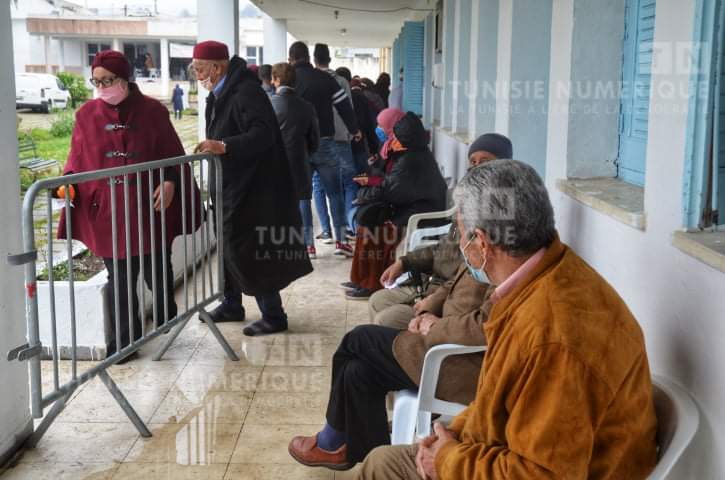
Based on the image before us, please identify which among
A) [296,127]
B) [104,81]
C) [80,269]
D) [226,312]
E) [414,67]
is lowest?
[226,312]

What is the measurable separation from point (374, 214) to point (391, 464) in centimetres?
280

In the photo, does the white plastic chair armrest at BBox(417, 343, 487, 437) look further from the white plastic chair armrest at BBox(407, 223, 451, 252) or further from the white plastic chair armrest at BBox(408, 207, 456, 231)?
the white plastic chair armrest at BBox(408, 207, 456, 231)

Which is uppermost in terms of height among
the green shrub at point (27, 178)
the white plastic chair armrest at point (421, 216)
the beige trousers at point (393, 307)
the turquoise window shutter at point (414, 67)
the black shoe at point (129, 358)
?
the turquoise window shutter at point (414, 67)

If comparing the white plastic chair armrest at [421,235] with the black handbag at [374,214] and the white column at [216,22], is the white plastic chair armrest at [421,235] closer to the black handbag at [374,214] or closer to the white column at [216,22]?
the black handbag at [374,214]

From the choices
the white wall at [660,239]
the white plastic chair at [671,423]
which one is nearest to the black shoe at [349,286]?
the white wall at [660,239]

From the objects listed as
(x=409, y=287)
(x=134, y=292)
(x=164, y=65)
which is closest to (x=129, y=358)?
(x=134, y=292)

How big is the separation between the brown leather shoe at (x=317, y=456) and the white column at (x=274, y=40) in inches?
506

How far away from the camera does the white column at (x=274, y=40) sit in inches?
589

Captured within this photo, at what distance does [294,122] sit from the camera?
5.84m

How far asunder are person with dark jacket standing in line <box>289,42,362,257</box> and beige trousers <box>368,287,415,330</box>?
3090 mm

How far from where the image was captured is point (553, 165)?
3.49 meters

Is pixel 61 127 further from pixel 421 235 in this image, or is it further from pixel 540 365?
pixel 540 365

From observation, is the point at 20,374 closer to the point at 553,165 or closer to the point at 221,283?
the point at 221,283

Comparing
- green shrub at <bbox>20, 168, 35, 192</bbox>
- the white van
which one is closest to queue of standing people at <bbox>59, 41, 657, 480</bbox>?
green shrub at <bbox>20, 168, 35, 192</bbox>
